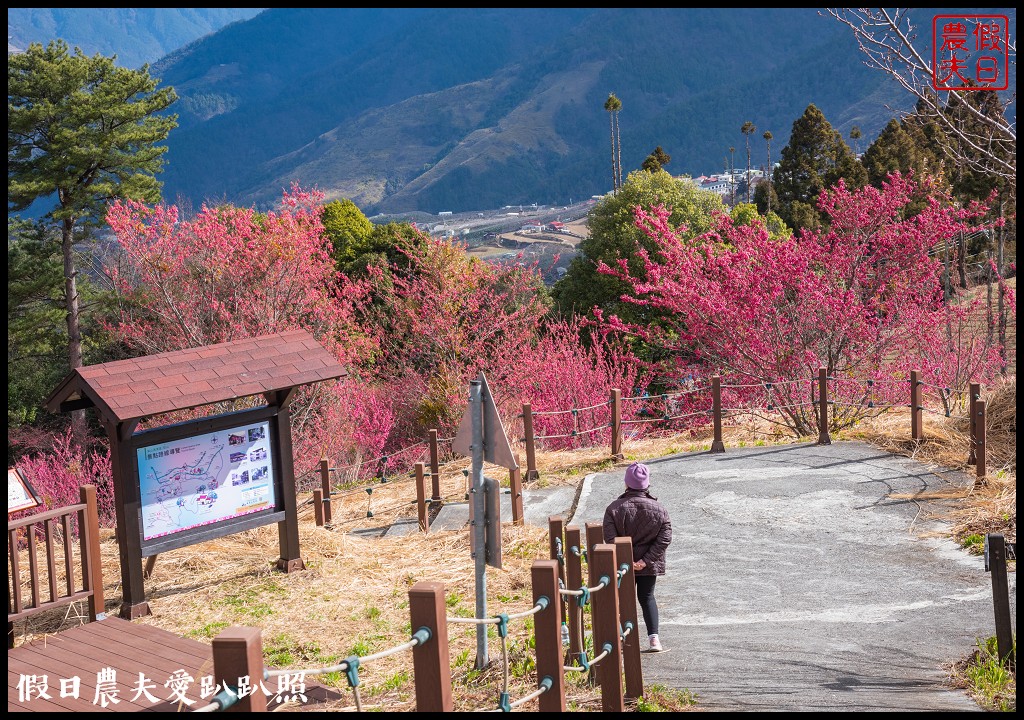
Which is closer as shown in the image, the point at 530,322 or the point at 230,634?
Result: the point at 230,634

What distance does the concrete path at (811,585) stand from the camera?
5688mm

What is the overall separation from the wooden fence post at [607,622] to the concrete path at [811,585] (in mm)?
608

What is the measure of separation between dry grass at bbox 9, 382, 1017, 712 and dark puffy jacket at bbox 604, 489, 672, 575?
97 centimetres

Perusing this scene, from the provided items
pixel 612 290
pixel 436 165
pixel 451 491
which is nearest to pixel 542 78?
pixel 436 165

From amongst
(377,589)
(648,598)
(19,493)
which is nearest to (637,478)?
(648,598)

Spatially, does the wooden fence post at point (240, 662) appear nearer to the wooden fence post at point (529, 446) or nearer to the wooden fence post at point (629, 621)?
the wooden fence post at point (629, 621)

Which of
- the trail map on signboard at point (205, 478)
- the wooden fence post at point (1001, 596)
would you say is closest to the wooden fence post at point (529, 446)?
the trail map on signboard at point (205, 478)

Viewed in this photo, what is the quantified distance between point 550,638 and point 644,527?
76.4 inches

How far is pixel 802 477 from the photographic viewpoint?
37.0ft

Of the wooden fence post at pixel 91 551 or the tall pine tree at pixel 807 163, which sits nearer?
the wooden fence post at pixel 91 551

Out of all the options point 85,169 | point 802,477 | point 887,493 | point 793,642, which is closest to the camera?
point 793,642

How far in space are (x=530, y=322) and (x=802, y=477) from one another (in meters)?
13.8

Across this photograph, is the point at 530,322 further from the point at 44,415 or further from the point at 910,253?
the point at 44,415

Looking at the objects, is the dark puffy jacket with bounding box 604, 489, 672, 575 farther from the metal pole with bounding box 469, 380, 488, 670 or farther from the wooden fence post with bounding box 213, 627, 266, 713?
the wooden fence post with bounding box 213, 627, 266, 713
